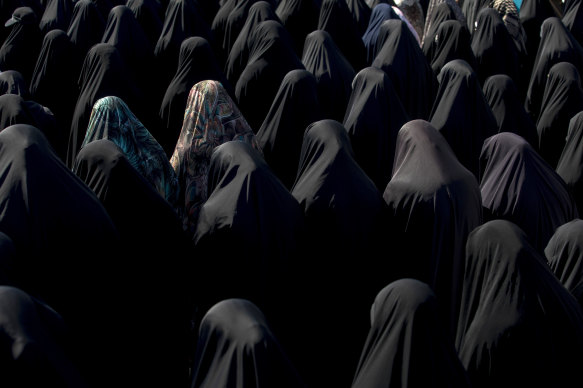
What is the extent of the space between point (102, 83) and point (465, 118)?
1836mm

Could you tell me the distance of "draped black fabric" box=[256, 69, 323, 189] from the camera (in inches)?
166

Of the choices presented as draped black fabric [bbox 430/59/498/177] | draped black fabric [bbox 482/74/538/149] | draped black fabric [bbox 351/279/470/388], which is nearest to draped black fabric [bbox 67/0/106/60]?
draped black fabric [bbox 430/59/498/177]

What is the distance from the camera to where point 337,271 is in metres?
3.24

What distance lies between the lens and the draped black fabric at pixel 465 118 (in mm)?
4344

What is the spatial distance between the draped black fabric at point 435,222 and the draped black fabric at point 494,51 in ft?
7.73

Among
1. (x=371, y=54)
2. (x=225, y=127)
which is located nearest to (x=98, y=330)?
(x=225, y=127)

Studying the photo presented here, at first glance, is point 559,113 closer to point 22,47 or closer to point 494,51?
point 494,51

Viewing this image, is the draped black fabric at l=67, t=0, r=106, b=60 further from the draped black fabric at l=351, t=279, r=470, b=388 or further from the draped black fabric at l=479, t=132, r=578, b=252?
the draped black fabric at l=351, t=279, r=470, b=388

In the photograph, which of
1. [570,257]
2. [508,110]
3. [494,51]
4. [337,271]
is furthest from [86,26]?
[570,257]

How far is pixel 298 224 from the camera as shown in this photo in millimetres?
3186

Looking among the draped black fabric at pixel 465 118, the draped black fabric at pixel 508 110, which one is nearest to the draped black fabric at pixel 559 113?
the draped black fabric at pixel 508 110

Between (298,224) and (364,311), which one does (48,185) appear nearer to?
(298,224)

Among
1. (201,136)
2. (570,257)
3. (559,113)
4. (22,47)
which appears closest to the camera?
(570,257)

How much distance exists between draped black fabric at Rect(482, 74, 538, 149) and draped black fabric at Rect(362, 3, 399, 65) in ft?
3.60
